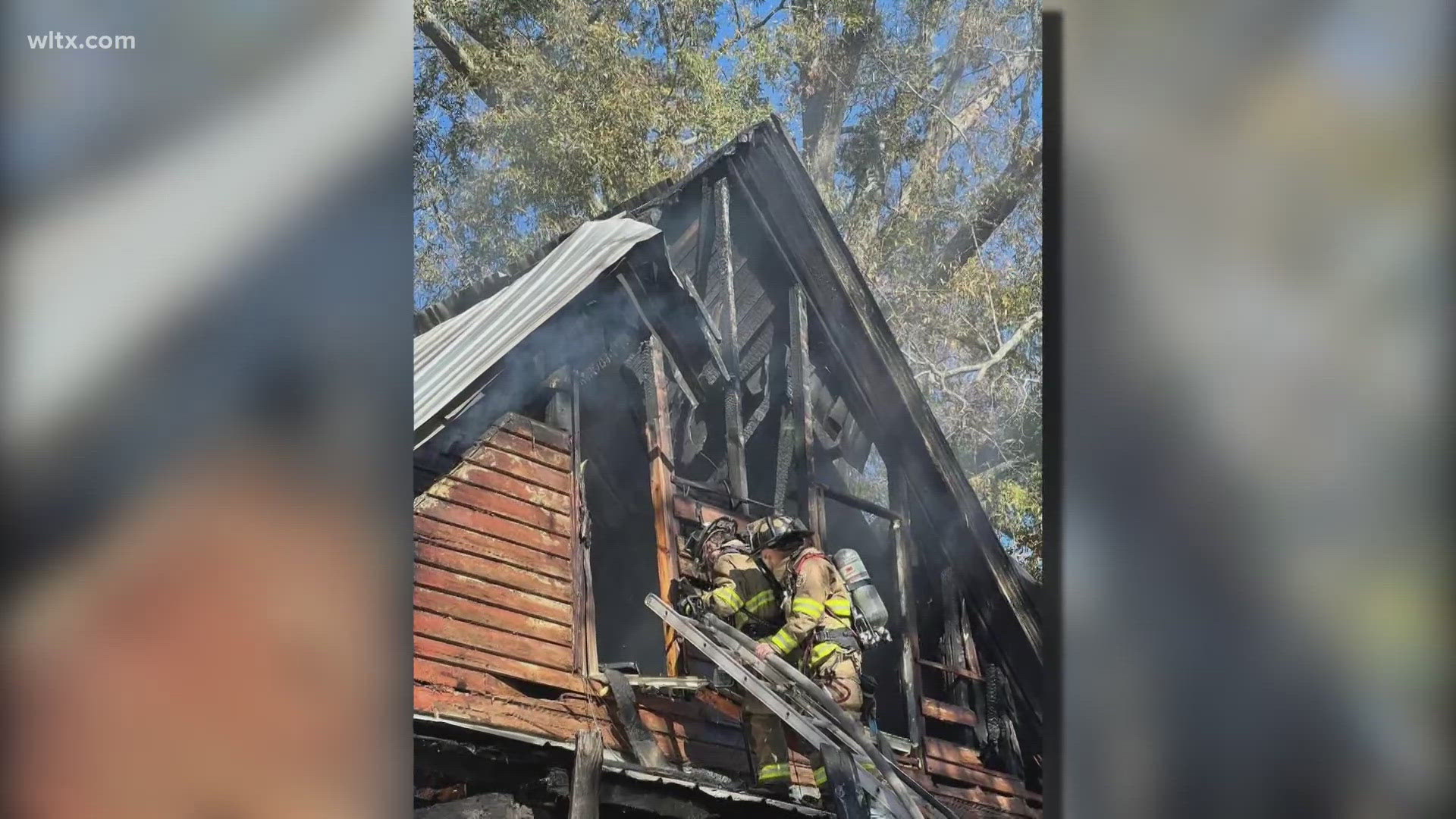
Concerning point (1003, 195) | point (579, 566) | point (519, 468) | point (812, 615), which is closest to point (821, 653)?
point (812, 615)

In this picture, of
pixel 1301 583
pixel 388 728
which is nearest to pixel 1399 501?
pixel 1301 583

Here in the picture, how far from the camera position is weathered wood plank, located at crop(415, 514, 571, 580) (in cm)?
448

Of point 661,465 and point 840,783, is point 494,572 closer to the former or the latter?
point 661,465

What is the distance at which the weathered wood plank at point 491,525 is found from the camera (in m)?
4.51

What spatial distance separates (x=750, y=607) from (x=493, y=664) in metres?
1.49

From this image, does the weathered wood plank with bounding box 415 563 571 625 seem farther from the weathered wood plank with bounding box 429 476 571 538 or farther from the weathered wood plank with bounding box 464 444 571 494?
the weathered wood plank with bounding box 464 444 571 494

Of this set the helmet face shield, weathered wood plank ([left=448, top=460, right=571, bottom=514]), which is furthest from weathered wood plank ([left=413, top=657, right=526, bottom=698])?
the helmet face shield

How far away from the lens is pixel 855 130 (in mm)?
11688

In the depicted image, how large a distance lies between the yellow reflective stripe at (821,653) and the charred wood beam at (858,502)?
1130 mm

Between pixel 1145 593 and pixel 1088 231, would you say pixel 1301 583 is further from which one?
pixel 1088 231

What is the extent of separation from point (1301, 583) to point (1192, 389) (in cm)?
54

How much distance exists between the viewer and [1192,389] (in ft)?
10.6

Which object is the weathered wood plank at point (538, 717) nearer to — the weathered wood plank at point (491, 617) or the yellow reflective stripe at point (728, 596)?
the weathered wood plank at point (491, 617)

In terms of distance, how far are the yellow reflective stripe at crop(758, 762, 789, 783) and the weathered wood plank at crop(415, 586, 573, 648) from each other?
100 centimetres
